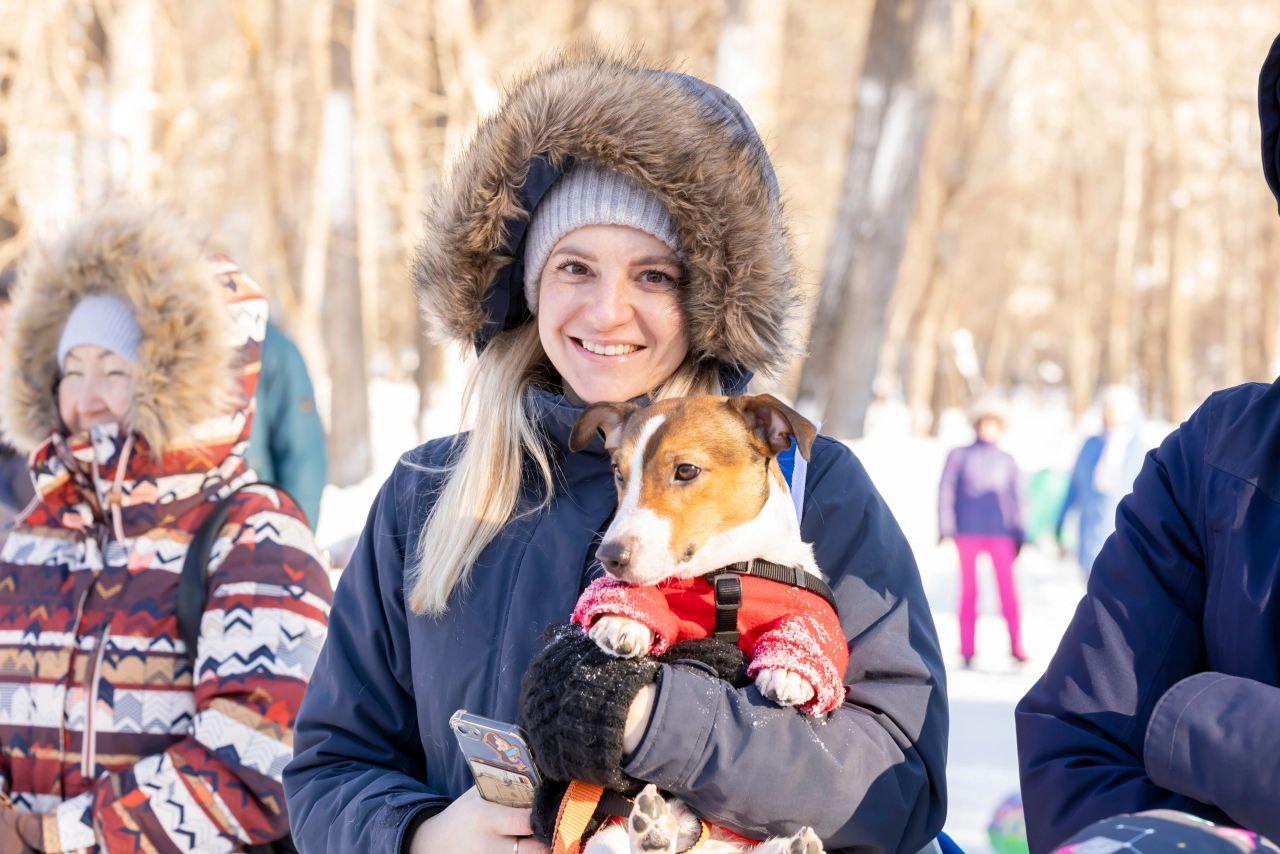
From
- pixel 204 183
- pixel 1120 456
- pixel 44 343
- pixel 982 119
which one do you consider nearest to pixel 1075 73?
pixel 982 119

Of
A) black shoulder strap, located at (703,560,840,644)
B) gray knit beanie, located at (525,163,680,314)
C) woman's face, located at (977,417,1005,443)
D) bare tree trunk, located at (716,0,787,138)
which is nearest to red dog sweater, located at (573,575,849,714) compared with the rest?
black shoulder strap, located at (703,560,840,644)

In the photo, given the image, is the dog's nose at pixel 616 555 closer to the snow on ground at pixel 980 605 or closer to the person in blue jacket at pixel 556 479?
the person in blue jacket at pixel 556 479

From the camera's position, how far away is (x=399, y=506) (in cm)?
285

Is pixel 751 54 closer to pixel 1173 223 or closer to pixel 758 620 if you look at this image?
pixel 758 620

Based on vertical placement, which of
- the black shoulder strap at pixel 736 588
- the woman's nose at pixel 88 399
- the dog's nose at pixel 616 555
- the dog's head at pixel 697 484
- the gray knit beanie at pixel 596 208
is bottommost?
the black shoulder strap at pixel 736 588

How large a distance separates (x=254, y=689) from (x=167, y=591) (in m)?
0.35

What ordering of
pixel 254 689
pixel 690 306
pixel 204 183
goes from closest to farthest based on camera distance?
pixel 690 306
pixel 254 689
pixel 204 183

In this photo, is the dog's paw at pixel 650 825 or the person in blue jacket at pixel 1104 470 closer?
the dog's paw at pixel 650 825

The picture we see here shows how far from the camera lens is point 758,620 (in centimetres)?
238

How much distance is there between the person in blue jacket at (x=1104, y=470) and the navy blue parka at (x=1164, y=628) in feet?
37.6

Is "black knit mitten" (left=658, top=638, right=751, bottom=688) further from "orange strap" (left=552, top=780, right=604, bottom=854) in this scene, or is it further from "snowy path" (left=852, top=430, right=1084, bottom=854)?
"snowy path" (left=852, top=430, right=1084, bottom=854)

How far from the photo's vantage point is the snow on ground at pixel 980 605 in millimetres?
7223

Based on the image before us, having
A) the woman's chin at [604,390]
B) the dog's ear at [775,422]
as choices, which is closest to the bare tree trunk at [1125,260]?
the woman's chin at [604,390]

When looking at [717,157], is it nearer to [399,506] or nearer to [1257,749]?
[399,506]
